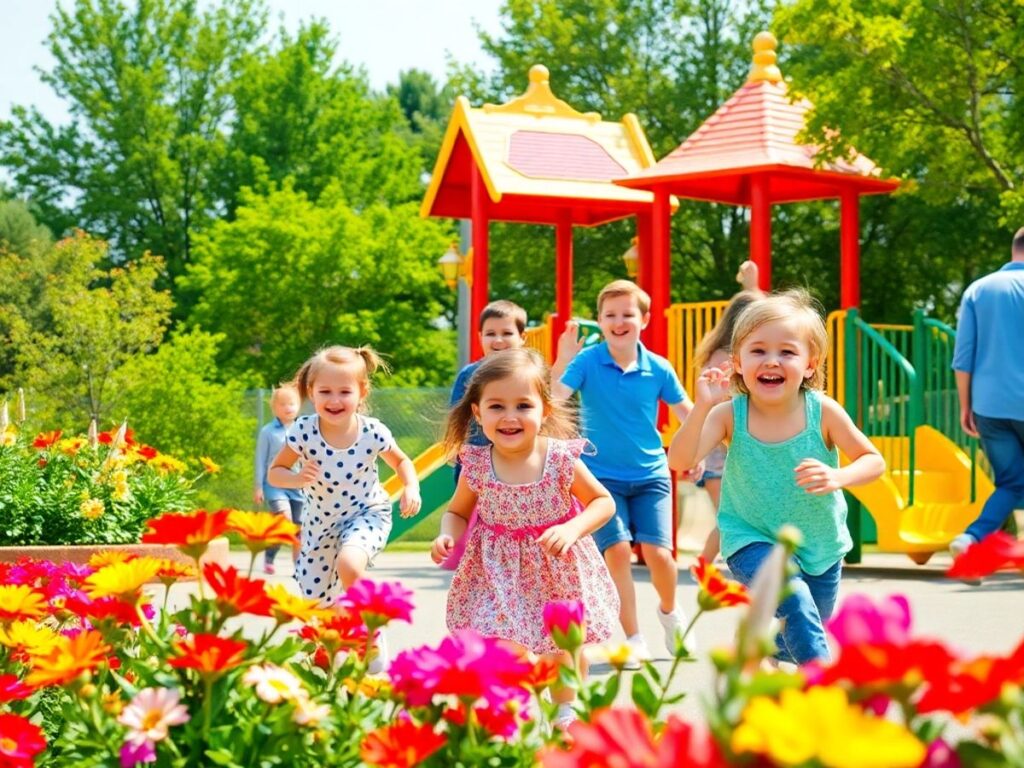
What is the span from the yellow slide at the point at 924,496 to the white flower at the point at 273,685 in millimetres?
10457

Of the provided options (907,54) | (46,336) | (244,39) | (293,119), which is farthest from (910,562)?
(244,39)

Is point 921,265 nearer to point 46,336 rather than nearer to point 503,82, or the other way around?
point 503,82

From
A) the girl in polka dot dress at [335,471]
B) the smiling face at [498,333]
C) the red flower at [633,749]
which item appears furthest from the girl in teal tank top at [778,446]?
the red flower at [633,749]

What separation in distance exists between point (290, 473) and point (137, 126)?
39.7 metres

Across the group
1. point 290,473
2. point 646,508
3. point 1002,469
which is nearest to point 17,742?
point 290,473

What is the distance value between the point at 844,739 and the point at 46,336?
29.4m

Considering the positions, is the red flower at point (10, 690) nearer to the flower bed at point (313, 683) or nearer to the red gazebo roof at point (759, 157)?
the flower bed at point (313, 683)

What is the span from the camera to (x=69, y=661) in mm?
2365

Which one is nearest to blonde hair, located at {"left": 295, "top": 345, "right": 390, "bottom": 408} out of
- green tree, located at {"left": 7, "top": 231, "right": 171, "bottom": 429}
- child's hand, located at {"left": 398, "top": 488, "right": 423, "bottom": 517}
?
child's hand, located at {"left": 398, "top": 488, "right": 423, "bottom": 517}

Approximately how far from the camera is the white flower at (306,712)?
2.36 meters

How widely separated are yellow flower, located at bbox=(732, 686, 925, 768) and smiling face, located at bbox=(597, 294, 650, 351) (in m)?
6.33

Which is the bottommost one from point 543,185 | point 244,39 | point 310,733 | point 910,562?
point 910,562

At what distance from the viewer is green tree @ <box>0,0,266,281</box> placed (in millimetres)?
44094

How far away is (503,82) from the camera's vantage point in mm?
33375
